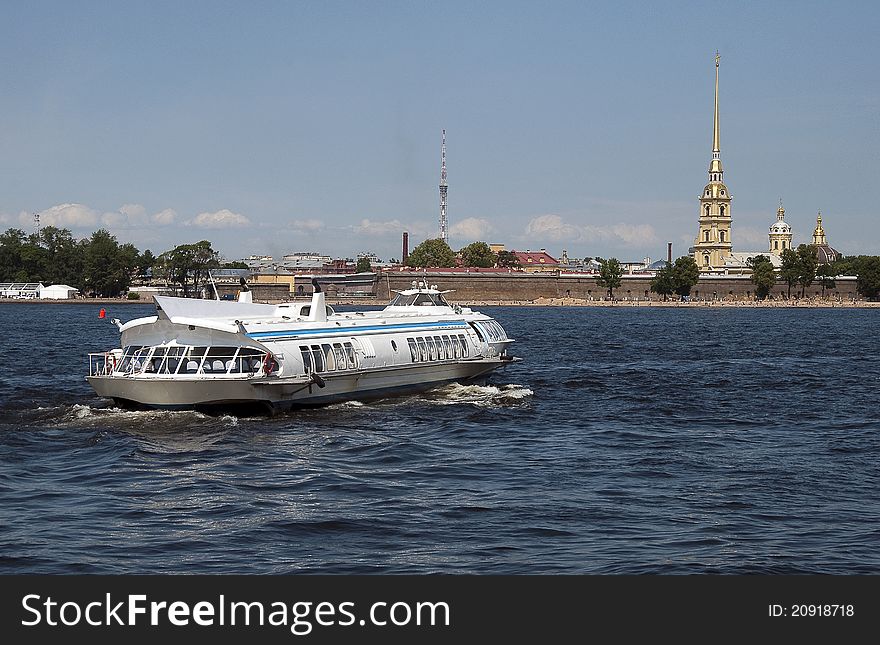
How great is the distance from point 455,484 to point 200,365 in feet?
35.6

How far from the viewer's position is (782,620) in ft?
42.1

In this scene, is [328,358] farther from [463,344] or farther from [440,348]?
[463,344]

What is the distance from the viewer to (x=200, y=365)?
105 feet

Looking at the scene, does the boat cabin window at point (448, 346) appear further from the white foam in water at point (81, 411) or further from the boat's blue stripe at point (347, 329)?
the white foam in water at point (81, 411)

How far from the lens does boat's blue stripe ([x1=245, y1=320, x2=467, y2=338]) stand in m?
33.7

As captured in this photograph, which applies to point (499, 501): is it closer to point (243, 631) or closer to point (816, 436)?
point (243, 631)

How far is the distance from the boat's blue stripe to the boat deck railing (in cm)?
82

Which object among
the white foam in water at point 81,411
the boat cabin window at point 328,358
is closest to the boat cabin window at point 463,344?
the boat cabin window at point 328,358

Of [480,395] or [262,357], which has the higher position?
[262,357]

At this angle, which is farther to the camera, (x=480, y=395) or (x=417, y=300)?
(x=417, y=300)

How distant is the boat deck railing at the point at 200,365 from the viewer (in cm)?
3200

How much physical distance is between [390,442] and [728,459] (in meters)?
8.31

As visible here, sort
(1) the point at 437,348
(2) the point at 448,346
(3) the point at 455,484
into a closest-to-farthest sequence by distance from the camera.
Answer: (3) the point at 455,484 → (1) the point at 437,348 → (2) the point at 448,346

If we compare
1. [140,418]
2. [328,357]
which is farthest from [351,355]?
[140,418]
